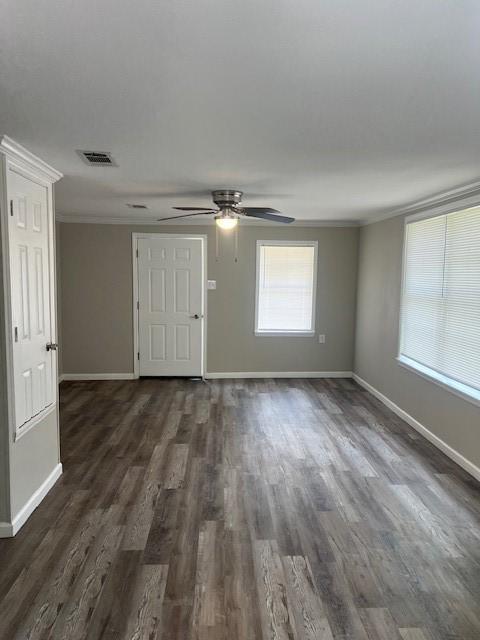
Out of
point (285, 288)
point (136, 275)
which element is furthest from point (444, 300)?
point (136, 275)

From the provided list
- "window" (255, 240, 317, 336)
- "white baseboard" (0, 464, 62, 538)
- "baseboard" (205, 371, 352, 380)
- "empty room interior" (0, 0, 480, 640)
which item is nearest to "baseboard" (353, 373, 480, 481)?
"empty room interior" (0, 0, 480, 640)

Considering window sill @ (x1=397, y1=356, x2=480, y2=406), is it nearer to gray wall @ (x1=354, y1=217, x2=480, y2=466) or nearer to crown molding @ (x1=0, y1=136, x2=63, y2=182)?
gray wall @ (x1=354, y1=217, x2=480, y2=466)

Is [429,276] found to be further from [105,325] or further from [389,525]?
[105,325]

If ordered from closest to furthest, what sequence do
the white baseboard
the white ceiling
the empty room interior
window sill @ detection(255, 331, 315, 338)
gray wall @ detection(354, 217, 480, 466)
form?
the white ceiling
the empty room interior
the white baseboard
gray wall @ detection(354, 217, 480, 466)
window sill @ detection(255, 331, 315, 338)

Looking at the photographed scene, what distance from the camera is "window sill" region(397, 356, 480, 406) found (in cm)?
335

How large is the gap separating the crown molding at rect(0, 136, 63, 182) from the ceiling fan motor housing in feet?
4.13

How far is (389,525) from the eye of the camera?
8.71ft

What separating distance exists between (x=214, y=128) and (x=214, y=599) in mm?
2287

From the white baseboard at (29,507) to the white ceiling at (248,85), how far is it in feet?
7.17

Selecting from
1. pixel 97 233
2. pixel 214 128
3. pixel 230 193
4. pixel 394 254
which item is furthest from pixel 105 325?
pixel 214 128

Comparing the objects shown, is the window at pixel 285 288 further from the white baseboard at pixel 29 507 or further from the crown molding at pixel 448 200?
the white baseboard at pixel 29 507

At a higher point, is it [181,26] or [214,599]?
[181,26]

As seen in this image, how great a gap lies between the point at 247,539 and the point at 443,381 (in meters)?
2.29

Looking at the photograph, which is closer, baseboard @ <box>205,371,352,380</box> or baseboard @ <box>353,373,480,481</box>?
baseboard @ <box>353,373,480,481</box>
